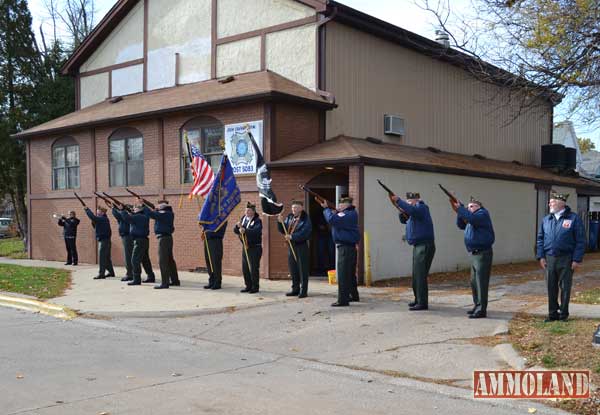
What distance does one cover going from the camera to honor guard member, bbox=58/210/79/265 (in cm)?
1991

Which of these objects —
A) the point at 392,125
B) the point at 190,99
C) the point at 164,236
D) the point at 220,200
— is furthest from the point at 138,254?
the point at 392,125

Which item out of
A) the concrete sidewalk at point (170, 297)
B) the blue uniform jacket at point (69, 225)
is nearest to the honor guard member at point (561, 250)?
the concrete sidewalk at point (170, 297)

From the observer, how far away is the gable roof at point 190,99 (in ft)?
51.1

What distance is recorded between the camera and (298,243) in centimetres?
1237

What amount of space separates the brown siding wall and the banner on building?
7.10ft

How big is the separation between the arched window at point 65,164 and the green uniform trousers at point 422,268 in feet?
46.4

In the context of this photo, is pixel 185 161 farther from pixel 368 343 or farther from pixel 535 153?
pixel 535 153

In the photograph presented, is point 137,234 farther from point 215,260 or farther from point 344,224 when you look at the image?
point 344,224

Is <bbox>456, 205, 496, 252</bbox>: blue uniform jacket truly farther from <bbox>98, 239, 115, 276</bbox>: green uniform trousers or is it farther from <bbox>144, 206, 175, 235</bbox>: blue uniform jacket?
<bbox>98, 239, 115, 276</bbox>: green uniform trousers

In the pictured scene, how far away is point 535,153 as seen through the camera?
26.8m

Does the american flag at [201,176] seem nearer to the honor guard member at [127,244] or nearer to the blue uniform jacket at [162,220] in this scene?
the blue uniform jacket at [162,220]

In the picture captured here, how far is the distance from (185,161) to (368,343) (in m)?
10.3

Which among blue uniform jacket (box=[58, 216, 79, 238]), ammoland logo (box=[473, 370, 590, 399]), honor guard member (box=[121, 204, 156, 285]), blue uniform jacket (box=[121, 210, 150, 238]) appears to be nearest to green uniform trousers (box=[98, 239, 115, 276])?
honor guard member (box=[121, 204, 156, 285])

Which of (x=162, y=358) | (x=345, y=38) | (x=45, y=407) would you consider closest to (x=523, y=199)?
(x=345, y=38)
